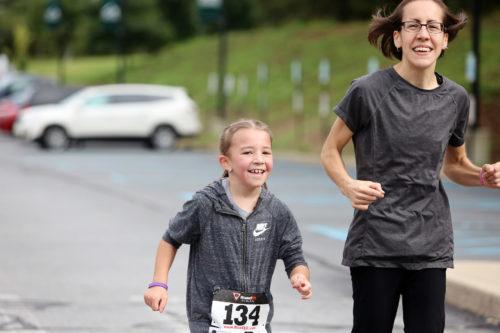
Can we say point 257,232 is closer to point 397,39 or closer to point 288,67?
point 397,39

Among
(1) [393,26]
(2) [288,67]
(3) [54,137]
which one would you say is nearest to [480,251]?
(1) [393,26]

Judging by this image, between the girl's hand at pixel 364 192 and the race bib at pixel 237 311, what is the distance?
1.71 ft

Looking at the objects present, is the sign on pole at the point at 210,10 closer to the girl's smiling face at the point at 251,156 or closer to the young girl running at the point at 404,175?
the young girl running at the point at 404,175

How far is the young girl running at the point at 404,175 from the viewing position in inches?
163

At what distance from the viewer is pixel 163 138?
29562 millimetres

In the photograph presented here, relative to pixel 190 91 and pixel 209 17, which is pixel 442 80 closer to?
pixel 209 17

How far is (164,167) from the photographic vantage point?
22.3 metres

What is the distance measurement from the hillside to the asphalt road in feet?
31.4

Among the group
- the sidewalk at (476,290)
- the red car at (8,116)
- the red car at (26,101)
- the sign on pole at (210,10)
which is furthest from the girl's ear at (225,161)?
the red car at (8,116)

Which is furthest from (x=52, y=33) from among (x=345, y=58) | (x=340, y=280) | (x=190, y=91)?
(x=340, y=280)

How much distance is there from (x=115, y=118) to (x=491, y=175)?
25.2 metres

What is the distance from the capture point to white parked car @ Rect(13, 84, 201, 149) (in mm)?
28719

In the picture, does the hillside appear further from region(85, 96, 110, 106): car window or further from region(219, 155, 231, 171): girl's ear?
region(219, 155, 231, 171): girl's ear

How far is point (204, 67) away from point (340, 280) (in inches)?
1763
